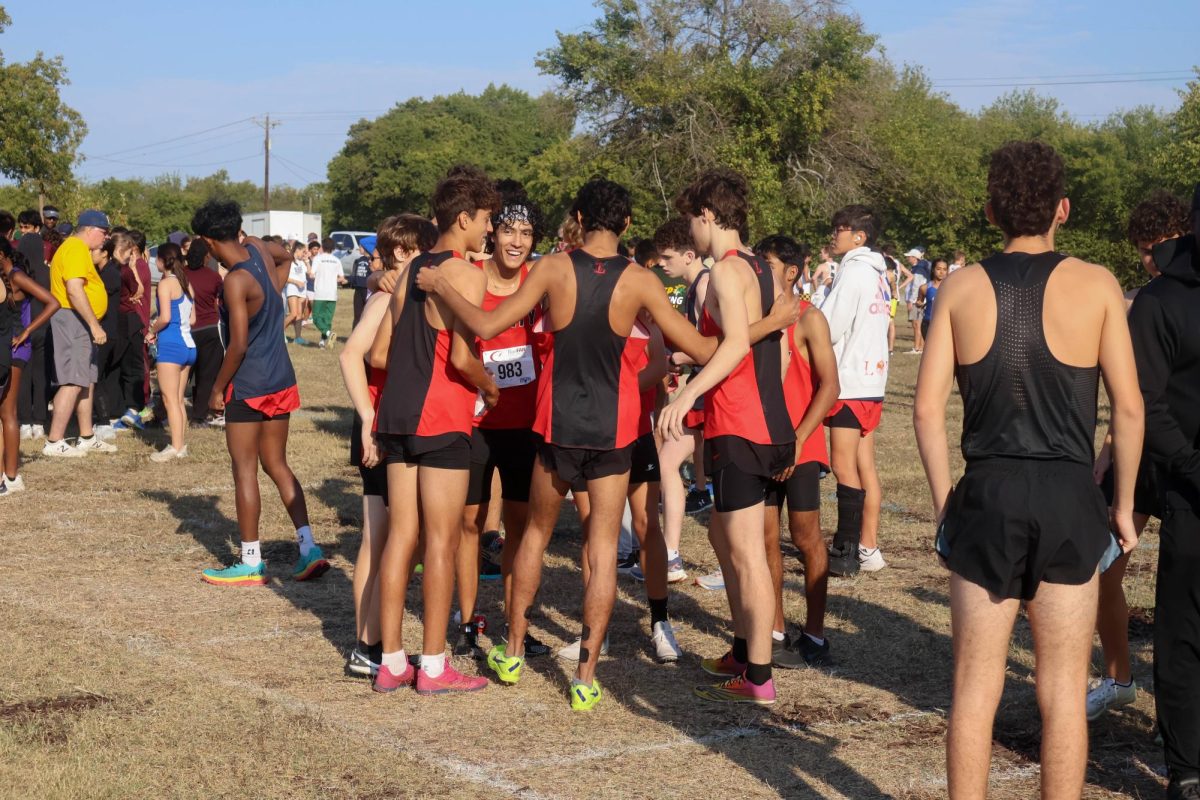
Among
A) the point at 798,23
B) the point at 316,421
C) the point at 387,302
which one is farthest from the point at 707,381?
the point at 798,23

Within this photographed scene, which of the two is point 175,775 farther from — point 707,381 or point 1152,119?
point 1152,119

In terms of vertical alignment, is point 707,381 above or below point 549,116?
below

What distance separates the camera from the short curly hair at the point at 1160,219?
16.3 ft

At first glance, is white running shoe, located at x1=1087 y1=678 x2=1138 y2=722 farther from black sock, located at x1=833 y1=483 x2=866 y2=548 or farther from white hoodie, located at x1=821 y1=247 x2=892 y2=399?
white hoodie, located at x1=821 y1=247 x2=892 y2=399

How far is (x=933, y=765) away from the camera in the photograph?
473cm

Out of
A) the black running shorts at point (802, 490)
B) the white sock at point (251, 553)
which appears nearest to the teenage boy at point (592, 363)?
the black running shorts at point (802, 490)

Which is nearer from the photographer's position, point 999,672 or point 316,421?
point 999,672

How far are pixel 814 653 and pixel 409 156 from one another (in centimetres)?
7455

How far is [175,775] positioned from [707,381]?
236 centimetres

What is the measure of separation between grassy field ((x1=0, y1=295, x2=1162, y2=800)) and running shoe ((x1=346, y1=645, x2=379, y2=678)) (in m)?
0.09

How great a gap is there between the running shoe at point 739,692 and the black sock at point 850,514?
7.94 ft

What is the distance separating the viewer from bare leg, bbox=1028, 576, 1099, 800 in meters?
3.47

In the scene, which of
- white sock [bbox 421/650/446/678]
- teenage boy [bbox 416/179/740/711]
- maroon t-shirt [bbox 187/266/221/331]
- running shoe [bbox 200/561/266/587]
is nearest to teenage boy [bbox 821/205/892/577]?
teenage boy [bbox 416/179/740/711]

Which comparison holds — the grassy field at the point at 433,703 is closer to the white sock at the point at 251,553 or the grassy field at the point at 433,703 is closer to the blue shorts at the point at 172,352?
the white sock at the point at 251,553
